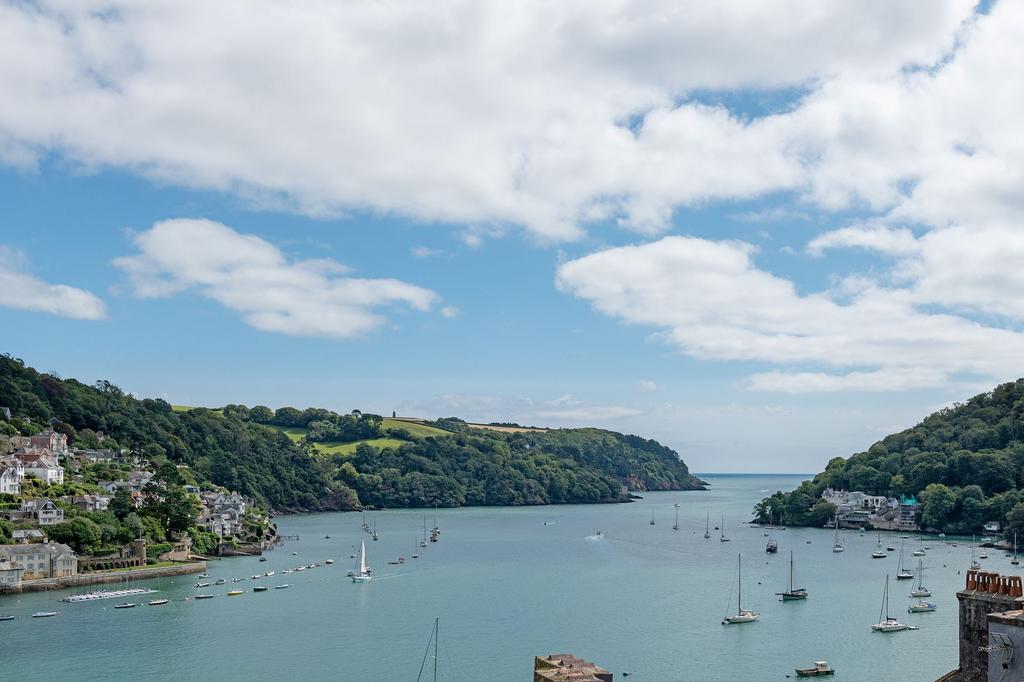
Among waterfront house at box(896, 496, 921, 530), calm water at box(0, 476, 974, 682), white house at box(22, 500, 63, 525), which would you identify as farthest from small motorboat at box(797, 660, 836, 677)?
waterfront house at box(896, 496, 921, 530)

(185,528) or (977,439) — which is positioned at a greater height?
(977,439)

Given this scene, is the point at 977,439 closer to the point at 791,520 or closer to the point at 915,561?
the point at 791,520

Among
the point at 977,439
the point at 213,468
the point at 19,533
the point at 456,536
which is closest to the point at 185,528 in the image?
the point at 19,533

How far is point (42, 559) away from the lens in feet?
236

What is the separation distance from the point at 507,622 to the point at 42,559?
39.1 metres

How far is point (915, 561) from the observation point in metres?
92.4

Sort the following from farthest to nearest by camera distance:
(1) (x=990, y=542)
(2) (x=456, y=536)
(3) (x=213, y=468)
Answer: (3) (x=213, y=468), (2) (x=456, y=536), (1) (x=990, y=542)

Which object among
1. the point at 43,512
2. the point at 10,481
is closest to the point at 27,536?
the point at 43,512

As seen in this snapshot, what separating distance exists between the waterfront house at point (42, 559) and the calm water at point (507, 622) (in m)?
4.69

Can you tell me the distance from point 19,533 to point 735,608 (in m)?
56.7

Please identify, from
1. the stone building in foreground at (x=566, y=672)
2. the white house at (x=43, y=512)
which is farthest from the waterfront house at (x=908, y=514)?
the stone building in foreground at (x=566, y=672)

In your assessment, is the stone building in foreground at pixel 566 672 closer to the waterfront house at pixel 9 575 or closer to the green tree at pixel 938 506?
the waterfront house at pixel 9 575

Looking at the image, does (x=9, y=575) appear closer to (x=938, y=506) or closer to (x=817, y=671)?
(x=817, y=671)

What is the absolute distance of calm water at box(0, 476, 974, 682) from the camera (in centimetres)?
4731
